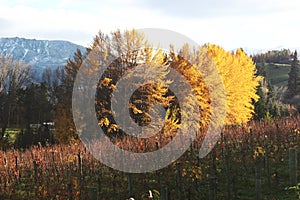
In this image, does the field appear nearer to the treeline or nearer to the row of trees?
the treeline

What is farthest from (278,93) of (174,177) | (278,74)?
(174,177)

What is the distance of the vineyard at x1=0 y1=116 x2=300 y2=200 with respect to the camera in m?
Answer: 9.25

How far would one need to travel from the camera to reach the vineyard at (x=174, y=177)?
925cm

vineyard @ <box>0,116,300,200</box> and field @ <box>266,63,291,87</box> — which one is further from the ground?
field @ <box>266,63,291,87</box>

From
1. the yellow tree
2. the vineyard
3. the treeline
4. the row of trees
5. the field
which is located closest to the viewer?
the vineyard

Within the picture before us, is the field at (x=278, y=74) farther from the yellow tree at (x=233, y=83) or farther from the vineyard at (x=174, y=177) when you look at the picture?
the vineyard at (x=174, y=177)

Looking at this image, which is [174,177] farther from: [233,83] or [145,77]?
[233,83]

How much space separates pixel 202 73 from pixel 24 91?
25339 millimetres

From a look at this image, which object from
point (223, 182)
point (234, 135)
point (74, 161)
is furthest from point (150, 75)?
point (223, 182)

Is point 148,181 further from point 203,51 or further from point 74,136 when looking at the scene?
point 203,51

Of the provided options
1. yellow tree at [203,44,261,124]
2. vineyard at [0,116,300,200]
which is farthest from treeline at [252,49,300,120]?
vineyard at [0,116,300,200]

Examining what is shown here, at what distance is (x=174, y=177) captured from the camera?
10.2 metres

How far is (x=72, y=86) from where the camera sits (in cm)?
2378

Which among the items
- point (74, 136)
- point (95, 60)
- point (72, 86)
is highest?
point (95, 60)
